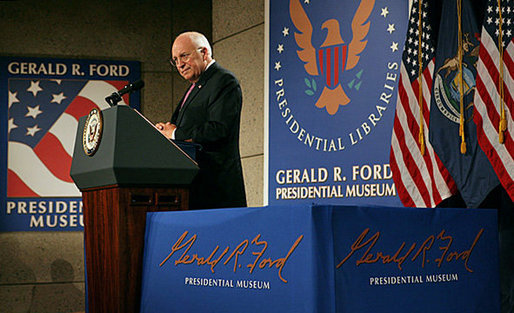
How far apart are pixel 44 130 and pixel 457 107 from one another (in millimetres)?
4343

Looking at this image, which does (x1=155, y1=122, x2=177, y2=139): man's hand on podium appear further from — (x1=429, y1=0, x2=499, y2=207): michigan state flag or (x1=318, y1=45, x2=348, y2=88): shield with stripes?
(x1=318, y1=45, x2=348, y2=88): shield with stripes

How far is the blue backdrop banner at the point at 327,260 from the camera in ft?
5.71

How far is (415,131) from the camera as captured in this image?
3.44m

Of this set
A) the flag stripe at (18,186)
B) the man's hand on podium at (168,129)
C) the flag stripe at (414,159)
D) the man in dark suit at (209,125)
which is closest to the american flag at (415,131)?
the flag stripe at (414,159)

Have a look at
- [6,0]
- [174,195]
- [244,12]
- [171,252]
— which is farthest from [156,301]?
[6,0]

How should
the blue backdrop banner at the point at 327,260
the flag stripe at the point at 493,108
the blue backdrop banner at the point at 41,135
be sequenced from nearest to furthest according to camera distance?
the blue backdrop banner at the point at 327,260, the flag stripe at the point at 493,108, the blue backdrop banner at the point at 41,135

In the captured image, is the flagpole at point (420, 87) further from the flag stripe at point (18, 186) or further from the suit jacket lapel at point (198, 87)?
the flag stripe at point (18, 186)

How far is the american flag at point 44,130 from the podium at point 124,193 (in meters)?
4.06

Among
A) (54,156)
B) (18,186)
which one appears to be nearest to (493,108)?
(54,156)

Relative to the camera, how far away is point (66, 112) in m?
6.52

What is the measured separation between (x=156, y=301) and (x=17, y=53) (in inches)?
189

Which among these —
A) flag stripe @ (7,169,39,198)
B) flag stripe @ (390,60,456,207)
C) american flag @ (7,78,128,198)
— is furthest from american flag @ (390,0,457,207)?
flag stripe @ (7,169,39,198)

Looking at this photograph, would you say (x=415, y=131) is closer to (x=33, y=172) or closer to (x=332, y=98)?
(x=332, y=98)

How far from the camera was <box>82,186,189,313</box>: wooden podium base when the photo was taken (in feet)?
7.80
